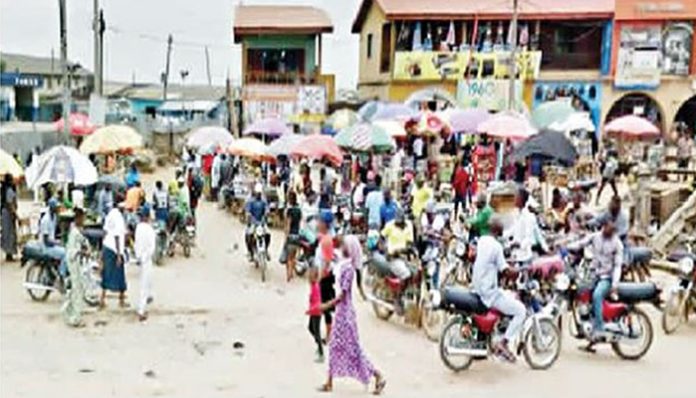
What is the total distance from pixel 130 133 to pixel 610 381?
1389cm

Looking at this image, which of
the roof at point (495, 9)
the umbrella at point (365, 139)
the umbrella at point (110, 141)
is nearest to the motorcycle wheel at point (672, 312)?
the umbrella at point (365, 139)

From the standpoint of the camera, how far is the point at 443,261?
41.5 ft

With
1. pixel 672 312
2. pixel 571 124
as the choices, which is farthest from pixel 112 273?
pixel 571 124

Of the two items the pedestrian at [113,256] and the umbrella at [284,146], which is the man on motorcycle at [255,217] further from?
the umbrella at [284,146]

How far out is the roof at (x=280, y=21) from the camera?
34.6 m

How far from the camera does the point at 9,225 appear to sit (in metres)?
14.6

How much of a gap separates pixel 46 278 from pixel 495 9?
24.2 metres

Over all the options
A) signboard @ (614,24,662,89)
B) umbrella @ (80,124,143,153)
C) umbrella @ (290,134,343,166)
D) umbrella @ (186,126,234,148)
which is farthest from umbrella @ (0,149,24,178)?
signboard @ (614,24,662,89)

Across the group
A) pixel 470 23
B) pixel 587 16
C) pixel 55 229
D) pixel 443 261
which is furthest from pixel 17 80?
pixel 443 261

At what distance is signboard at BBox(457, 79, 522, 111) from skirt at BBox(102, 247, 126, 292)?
72.0 ft

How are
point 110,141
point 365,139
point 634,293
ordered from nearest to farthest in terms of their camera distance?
point 634,293, point 110,141, point 365,139

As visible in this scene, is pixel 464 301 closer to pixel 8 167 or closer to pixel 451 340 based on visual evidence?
pixel 451 340

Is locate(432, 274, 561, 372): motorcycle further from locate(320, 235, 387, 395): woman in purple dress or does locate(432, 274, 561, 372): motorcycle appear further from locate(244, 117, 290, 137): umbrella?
locate(244, 117, 290, 137): umbrella

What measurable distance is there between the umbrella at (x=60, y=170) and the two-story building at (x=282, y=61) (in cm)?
1970
